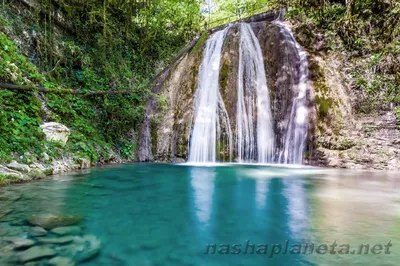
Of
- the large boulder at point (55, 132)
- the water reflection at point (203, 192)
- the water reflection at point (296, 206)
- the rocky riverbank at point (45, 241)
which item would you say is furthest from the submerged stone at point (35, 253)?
the large boulder at point (55, 132)

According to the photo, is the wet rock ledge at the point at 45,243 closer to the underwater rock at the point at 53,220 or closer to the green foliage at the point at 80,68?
the underwater rock at the point at 53,220

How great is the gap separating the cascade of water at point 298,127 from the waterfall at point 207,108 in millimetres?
2330

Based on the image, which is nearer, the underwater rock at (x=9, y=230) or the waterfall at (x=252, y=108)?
the underwater rock at (x=9, y=230)

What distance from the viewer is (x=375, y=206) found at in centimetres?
357

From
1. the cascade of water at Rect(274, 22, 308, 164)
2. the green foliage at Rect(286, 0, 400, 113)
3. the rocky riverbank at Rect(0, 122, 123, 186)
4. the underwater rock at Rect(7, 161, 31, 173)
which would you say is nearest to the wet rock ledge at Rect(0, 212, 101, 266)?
the rocky riverbank at Rect(0, 122, 123, 186)

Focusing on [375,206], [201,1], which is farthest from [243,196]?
[201,1]

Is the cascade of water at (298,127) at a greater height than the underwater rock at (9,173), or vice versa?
the cascade of water at (298,127)

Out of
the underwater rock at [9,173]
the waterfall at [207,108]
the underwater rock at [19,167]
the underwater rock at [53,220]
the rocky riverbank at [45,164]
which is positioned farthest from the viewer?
the waterfall at [207,108]

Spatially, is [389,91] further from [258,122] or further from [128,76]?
[128,76]

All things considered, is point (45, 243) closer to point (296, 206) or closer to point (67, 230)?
point (67, 230)

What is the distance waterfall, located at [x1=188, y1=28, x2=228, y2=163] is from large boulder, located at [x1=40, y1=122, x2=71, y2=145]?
12.8 ft

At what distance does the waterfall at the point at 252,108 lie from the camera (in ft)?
27.8

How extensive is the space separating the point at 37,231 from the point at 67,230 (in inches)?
10.4

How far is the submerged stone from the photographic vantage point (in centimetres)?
196
